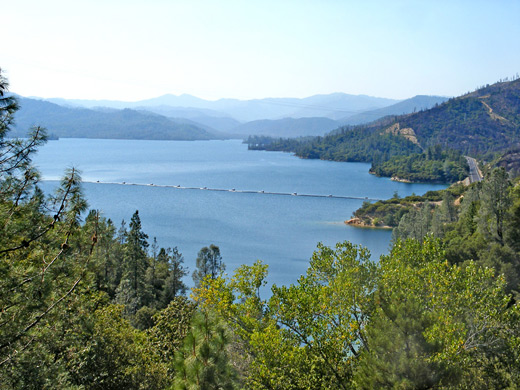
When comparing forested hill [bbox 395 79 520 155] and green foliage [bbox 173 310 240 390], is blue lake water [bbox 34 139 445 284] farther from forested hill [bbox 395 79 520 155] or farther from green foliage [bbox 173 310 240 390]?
forested hill [bbox 395 79 520 155]

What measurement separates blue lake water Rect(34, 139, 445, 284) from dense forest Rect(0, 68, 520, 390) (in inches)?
180

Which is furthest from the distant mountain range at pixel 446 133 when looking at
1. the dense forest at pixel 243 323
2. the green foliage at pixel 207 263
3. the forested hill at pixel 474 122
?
the dense forest at pixel 243 323

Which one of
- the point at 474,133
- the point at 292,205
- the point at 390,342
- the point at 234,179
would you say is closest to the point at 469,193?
the point at 292,205

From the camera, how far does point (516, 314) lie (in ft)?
24.3

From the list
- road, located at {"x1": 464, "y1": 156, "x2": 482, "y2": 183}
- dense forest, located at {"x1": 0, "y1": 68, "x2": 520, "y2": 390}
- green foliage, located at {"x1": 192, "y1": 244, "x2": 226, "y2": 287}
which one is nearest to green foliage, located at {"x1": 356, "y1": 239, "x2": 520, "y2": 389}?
dense forest, located at {"x1": 0, "y1": 68, "x2": 520, "y2": 390}

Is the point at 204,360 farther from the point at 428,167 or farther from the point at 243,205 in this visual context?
the point at 428,167

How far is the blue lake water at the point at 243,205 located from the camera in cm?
3628

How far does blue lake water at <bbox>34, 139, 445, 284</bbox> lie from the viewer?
36.3m

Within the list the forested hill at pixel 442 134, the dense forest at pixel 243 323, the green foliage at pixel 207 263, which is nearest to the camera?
the dense forest at pixel 243 323

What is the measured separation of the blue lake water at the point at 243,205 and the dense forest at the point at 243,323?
458cm

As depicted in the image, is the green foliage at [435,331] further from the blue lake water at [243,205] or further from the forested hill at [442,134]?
the forested hill at [442,134]

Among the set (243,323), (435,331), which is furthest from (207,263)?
(435,331)

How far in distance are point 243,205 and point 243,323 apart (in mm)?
48848

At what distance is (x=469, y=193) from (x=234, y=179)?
4847 centimetres
